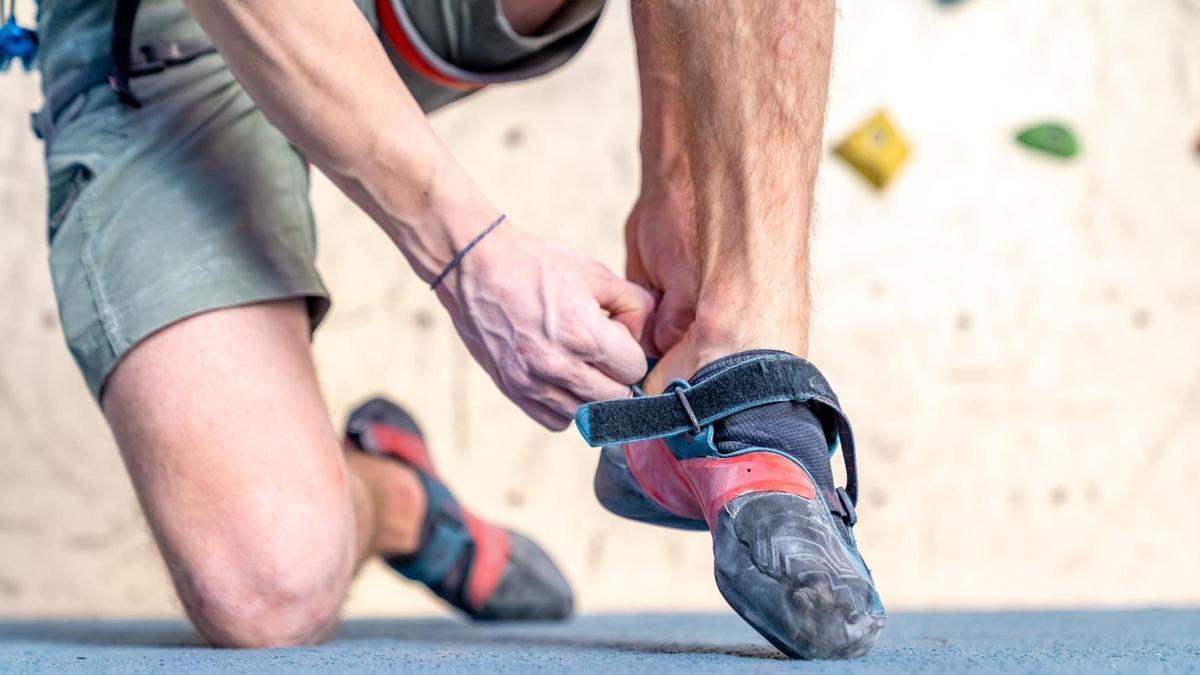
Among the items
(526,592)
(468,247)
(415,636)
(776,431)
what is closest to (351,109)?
(468,247)

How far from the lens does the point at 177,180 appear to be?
0.95m

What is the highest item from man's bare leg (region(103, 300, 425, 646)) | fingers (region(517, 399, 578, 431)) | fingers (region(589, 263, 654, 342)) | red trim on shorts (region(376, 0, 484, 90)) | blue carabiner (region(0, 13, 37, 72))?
red trim on shorts (region(376, 0, 484, 90))

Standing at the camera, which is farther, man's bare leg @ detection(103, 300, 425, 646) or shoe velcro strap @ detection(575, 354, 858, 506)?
man's bare leg @ detection(103, 300, 425, 646)

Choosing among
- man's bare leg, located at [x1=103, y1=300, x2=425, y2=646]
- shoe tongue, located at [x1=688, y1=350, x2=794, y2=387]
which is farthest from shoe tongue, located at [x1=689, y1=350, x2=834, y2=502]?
man's bare leg, located at [x1=103, y1=300, x2=425, y2=646]

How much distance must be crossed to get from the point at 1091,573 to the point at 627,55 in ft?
3.44

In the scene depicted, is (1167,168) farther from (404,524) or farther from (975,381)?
(404,524)

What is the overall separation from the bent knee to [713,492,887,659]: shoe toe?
41 cm

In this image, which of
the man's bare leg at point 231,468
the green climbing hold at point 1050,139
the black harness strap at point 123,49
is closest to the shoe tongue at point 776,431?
the man's bare leg at point 231,468

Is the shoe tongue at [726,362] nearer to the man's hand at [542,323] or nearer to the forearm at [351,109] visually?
the man's hand at [542,323]

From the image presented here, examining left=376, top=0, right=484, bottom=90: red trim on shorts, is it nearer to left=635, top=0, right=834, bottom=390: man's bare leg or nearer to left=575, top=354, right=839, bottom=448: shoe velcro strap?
left=635, top=0, right=834, bottom=390: man's bare leg

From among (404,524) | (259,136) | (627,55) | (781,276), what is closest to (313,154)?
(259,136)

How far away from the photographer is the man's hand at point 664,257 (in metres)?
0.85

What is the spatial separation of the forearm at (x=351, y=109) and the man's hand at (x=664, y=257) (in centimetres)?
16

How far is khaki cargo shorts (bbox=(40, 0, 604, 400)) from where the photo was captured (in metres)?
0.92
